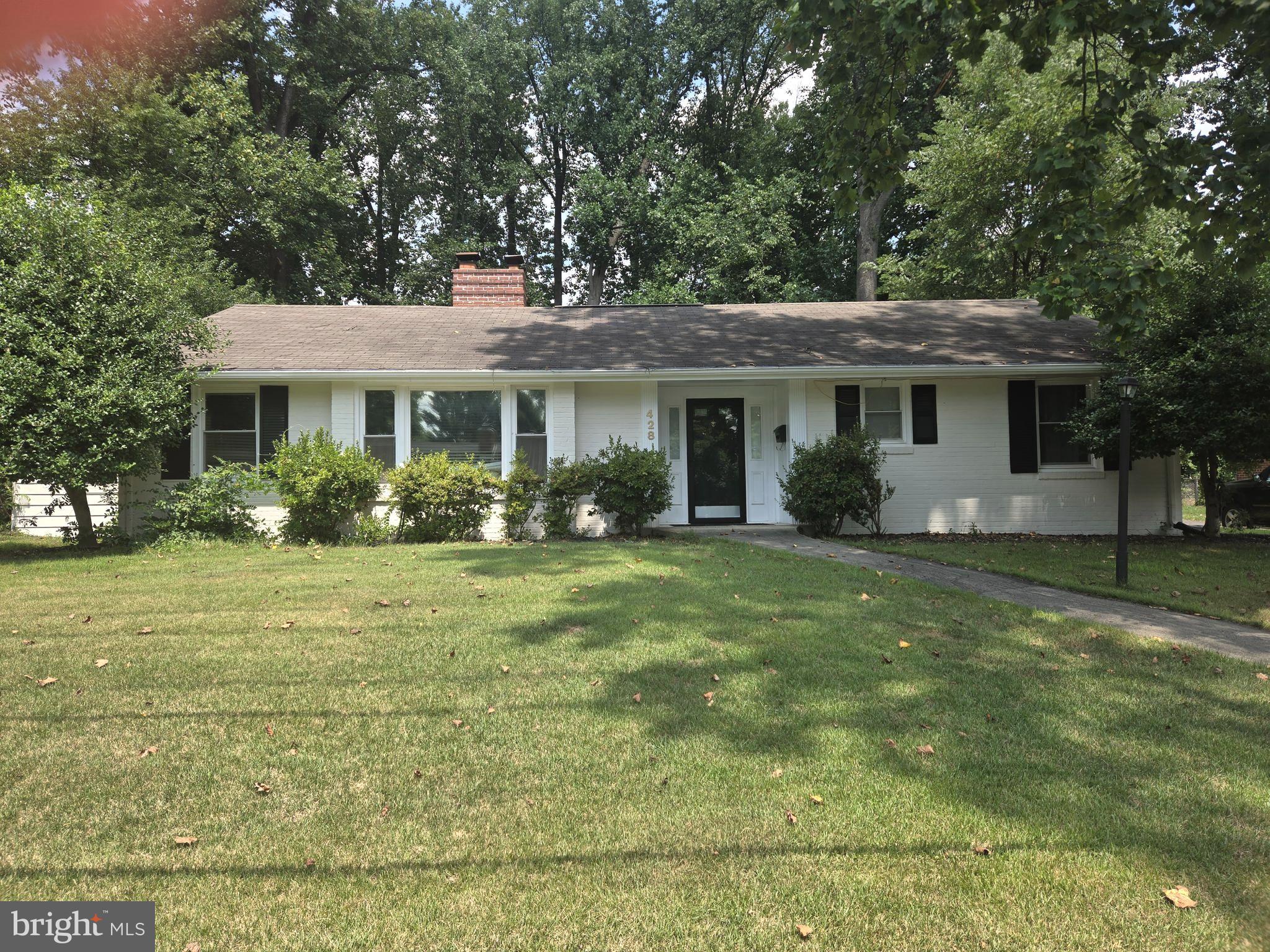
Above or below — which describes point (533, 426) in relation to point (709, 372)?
below

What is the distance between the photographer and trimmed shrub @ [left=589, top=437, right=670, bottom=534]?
38.3 feet

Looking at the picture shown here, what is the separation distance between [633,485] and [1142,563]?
701 centimetres

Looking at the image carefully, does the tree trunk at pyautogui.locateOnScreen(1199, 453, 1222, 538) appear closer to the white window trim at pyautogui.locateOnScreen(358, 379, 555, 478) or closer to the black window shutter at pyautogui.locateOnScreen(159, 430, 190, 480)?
the white window trim at pyautogui.locateOnScreen(358, 379, 555, 478)

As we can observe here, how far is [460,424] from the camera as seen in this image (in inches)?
500

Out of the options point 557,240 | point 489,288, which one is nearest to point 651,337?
point 489,288

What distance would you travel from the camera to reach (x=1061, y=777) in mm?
3412

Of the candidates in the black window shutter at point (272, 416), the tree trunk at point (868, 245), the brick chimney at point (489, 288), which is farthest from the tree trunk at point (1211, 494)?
the black window shutter at point (272, 416)

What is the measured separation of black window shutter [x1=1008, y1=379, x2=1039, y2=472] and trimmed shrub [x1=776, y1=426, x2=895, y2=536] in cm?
264

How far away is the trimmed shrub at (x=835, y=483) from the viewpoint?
11.8m

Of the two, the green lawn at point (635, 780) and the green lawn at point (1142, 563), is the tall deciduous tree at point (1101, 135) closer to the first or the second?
the green lawn at point (1142, 563)

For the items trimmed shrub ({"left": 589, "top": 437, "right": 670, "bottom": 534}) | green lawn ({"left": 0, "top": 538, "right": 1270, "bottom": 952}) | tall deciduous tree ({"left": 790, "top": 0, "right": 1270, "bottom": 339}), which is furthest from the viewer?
trimmed shrub ({"left": 589, "top": 437, "right": 670, "bottom": 534})

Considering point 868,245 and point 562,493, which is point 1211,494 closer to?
point 562,493

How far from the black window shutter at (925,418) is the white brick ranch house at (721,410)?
0.02 meters

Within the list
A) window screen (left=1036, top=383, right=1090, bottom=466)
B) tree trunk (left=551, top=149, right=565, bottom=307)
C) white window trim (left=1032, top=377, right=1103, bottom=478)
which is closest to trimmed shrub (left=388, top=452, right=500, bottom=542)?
white window trim (left=1032, top=377, right=1103, bottom=478)
